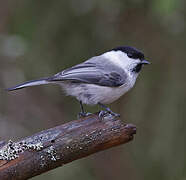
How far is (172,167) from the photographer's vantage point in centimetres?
345

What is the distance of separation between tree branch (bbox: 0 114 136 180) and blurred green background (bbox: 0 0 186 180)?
1.36 meters

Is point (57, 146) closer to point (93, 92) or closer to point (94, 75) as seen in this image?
point (93, 92)

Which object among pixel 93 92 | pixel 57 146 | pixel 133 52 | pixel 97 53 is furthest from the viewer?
pixel 97 53

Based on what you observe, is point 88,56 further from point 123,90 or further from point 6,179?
point 6,179

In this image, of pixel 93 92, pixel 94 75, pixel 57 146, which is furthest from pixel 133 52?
pixel 57 146

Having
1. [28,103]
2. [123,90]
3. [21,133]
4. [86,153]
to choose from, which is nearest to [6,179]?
[86,153]

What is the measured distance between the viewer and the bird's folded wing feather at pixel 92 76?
276 centimetres

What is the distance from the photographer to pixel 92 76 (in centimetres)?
284

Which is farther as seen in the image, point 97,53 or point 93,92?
point 97,53

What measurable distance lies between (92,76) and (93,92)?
5.8 inches

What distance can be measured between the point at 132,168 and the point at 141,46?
1465mm

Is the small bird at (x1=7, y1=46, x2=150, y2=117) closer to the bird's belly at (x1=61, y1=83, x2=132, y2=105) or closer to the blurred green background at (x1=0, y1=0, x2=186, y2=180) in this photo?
the bird's belly at (x1=61, y1=83, x2=132, y2=105)

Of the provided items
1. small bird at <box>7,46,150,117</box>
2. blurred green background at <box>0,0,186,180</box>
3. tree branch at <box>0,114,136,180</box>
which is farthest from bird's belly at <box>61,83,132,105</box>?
blurred green background at <box>0,0,186,180</box>

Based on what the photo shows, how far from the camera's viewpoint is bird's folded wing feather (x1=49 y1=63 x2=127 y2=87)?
2.76 meters
